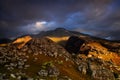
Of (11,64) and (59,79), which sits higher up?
(11,64)

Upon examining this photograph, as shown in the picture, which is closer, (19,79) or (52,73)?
(19,79)

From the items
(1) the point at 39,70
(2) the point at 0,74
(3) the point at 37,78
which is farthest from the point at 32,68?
(2) the point at 0,74

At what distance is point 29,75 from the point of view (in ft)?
599

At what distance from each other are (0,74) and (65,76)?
51.5m

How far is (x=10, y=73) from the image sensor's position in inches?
6939

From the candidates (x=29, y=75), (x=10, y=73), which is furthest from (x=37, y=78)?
(x=10, y=73)

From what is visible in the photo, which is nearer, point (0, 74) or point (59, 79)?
point (0, 74)

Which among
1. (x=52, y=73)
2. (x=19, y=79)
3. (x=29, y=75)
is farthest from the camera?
(x=52, y=73)

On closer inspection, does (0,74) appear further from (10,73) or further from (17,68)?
(17,68)

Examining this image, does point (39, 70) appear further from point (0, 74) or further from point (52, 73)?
point (0, 74)

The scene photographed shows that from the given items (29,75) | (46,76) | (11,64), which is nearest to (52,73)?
(46,76)

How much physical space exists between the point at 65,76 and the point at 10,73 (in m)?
43.9

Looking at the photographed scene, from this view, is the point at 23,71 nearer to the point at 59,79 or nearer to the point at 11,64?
the point at 11,64

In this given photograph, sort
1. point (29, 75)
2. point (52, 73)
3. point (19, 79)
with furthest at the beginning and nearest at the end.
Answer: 1. point (52, 73)
2. point (29, 75)
3. point (19, 79)
